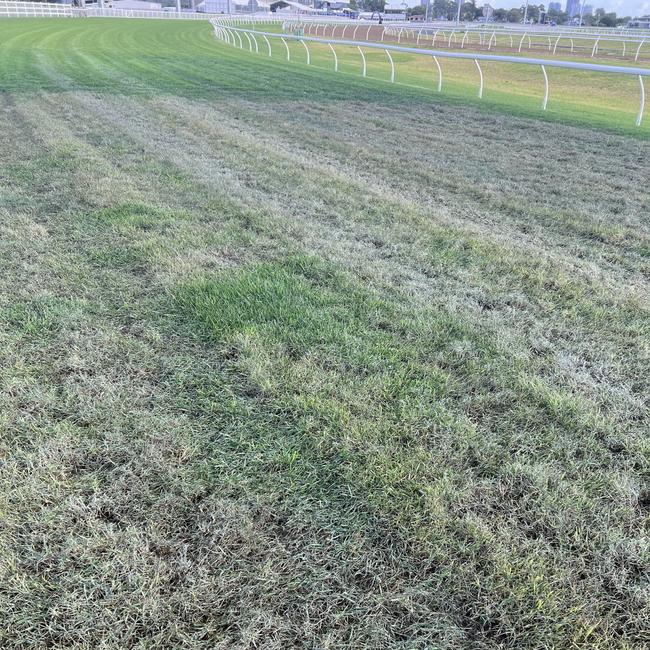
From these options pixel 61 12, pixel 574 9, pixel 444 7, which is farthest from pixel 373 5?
pixel 61 12

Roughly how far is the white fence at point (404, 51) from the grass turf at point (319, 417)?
604cm

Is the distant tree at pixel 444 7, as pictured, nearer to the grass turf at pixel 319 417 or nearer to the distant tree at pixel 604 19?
the distant tree at pixel 604 19

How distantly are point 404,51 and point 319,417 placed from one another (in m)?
14.3

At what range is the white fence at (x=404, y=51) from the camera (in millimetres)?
10836

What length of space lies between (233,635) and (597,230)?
5025 millimetres

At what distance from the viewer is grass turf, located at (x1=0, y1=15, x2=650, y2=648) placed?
1.85 meters

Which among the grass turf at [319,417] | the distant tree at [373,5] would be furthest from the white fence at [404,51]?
the distant tree at [373,5]

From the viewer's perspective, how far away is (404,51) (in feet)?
47.6

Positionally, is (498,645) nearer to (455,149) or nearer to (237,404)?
(237,404)

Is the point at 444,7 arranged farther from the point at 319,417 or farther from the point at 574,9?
the point at 319,417

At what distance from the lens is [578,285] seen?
13.6 ft

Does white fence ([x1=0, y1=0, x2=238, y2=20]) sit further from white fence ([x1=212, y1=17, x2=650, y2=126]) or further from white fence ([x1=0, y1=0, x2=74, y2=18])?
white fence ([x1=212, y1=17, x2=650, y2=126])

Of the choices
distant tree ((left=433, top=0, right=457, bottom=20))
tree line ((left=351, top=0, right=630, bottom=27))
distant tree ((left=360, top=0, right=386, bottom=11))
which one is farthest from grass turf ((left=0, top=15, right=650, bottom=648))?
distant tree ((left=433, top=0, right=457, bottom=20))

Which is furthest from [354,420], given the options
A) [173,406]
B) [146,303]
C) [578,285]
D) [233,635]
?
[578,285]
